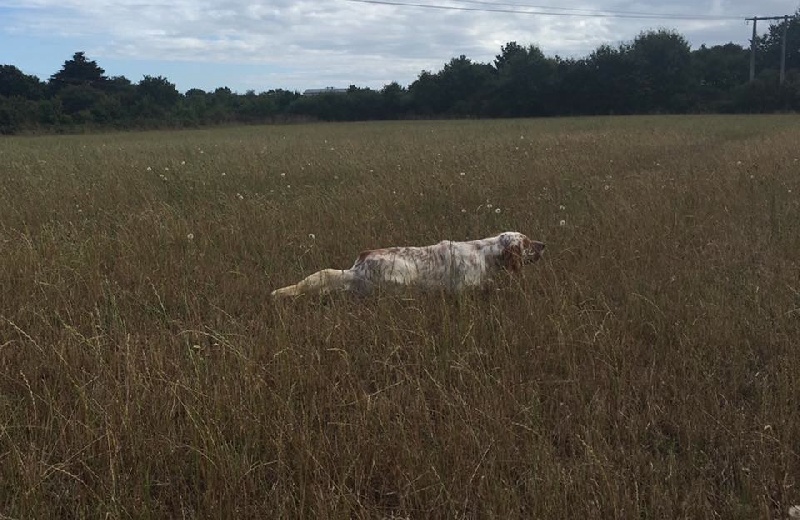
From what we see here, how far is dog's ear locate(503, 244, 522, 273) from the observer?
173 inches

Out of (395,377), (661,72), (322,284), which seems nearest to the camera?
(395,377)

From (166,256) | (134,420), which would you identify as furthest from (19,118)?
(134,420)

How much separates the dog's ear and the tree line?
1731 inches

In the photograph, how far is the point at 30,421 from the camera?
2.42 metres

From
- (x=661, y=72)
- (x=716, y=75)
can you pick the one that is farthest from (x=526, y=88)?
(x=716, y=75)

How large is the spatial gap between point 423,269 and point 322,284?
680 mm

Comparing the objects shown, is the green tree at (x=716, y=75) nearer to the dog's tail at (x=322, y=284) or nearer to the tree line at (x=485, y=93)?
the tree line at (x=485, y=93)

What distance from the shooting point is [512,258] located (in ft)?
14.6

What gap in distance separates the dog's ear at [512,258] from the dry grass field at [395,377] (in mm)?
105

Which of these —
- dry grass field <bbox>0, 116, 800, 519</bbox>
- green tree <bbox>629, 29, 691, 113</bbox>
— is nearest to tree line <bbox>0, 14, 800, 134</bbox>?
green tree <bbox>629, 29, 691, 113</bbox>

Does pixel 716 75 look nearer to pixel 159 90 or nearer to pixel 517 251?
pixel 159 90

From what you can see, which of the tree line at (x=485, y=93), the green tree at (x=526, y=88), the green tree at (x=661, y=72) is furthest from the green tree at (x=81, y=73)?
the green tree at (x=661, y=72)

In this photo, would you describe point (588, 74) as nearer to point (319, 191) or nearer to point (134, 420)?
point (319, 191)

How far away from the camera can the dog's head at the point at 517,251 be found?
175 inches
